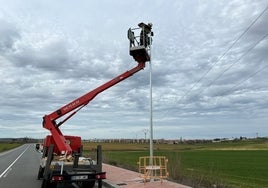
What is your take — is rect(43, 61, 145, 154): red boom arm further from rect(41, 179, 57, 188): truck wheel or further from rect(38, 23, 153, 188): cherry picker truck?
rect(41, 179, 57, 188): truck wheel

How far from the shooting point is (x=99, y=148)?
1486 centimetres

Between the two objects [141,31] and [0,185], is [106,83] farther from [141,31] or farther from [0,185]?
[0,185]

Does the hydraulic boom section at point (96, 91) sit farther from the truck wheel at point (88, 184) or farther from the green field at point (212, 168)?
the green field at point (212, 168)

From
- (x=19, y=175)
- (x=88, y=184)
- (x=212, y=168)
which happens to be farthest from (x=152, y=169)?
(x=212, y=168)

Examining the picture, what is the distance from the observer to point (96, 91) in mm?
15914

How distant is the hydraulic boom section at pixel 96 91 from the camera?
1557 centimetres

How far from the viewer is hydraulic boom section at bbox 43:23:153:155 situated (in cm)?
1557

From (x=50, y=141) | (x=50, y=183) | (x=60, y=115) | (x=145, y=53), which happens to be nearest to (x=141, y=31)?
(x=145, y=53)

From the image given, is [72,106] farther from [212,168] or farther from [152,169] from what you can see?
[212,168]

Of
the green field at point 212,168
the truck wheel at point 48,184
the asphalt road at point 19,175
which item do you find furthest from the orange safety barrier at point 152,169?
the truck wheel at point 48,184

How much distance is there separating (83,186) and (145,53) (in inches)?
226

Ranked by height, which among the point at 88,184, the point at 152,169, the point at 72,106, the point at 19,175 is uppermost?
the point at 72,106

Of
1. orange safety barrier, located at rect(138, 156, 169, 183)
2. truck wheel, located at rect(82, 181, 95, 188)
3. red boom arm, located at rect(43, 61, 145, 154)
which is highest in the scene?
red boom arm, located at rect(43, 61, 145, 154)

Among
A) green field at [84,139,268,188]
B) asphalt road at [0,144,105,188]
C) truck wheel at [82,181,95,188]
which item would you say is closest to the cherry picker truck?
truck wheel at [82,181,95,188]
